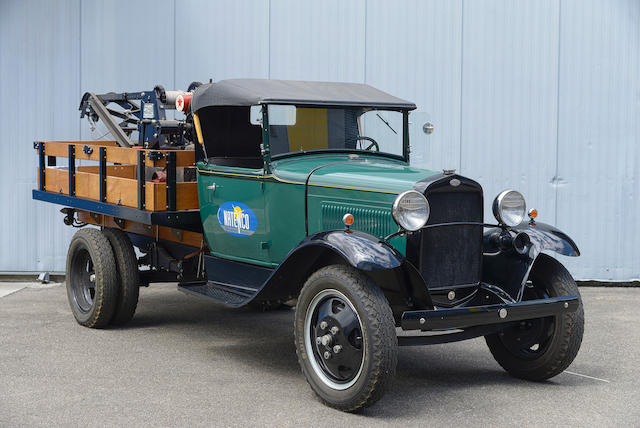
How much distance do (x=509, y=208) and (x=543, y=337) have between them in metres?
0.86

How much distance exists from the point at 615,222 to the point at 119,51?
18.7 ft

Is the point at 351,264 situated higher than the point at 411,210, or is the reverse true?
the point at 411,210

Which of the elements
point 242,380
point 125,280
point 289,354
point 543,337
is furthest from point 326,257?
point 125,280

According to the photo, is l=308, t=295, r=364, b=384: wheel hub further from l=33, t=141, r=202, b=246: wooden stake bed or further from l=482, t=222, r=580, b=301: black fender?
l=33, t=141, r=202, b=246: wooden stake bed

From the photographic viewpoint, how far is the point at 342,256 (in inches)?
195

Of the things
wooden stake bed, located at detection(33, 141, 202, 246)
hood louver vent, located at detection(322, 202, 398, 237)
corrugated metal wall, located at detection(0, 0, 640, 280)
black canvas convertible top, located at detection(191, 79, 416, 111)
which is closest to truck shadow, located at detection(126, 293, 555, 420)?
wooden stake bed, located at detection(33, 141, 202, 246)

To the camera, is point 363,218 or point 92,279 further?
point 92,279

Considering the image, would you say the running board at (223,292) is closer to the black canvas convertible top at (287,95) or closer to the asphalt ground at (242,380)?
the asphalt ground at (242,380)

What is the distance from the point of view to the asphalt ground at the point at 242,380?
4.79 meters

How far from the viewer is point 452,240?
540cm

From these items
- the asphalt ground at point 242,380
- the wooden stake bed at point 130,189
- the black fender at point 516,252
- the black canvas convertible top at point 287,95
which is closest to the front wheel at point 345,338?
the asphalt ground at point 242,380

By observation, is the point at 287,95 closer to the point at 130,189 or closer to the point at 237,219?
the point at 237,219

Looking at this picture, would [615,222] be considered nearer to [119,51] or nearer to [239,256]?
[239,256]

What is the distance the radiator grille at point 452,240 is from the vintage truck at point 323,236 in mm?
10
